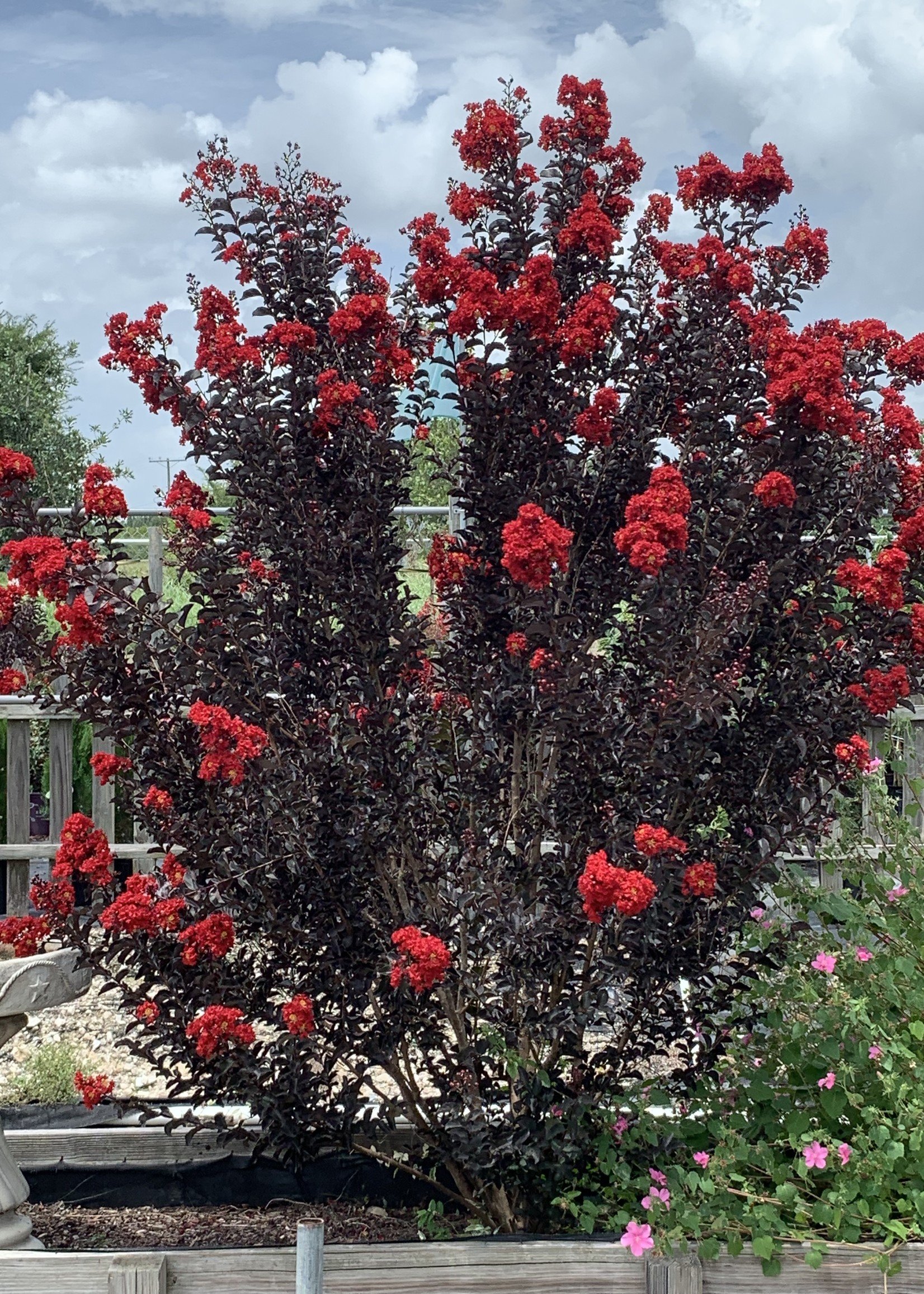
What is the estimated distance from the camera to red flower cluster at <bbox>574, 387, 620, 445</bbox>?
305cm

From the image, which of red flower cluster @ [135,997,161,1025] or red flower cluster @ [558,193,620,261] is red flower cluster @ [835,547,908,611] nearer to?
red flower cluster @ [558,193,620,261]

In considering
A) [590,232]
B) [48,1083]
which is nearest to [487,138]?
[590,232]

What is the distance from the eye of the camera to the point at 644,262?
336 cm

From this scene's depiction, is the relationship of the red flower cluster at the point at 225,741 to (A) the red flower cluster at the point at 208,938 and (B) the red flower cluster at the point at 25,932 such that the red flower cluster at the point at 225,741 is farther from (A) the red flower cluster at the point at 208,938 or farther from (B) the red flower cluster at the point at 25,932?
(B) the red flower cluster at the point at 25,932

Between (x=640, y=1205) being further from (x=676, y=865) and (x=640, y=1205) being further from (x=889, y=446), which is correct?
(x=889, y=446)

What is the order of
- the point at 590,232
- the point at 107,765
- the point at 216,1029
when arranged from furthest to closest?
the point at 590,232 < the point at 107,765 < the point at 216,1029

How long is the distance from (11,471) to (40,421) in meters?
18.6

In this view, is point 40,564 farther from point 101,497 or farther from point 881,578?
point 881,578

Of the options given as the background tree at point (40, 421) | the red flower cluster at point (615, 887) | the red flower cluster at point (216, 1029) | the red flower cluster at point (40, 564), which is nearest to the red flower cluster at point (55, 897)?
the red flower cluster at point (216, 1029)

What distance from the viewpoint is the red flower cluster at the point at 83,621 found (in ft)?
9.04

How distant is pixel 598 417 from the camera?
306 cm

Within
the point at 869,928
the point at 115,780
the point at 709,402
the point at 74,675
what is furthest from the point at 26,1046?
the point at 709,402

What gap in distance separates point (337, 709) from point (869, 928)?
1.59 metres

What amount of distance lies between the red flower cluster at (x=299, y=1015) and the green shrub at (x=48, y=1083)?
1.88 metres
